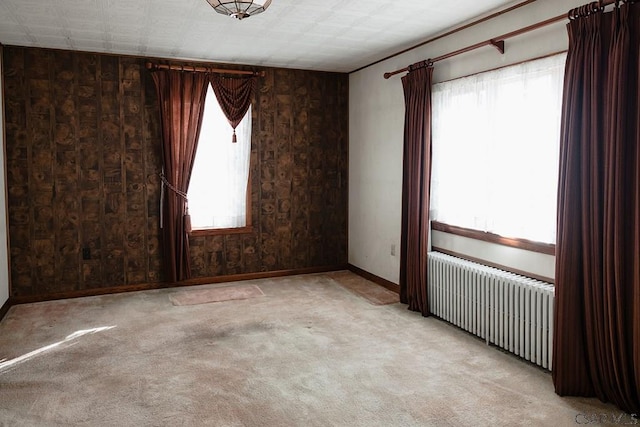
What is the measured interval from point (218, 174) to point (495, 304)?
3.39m

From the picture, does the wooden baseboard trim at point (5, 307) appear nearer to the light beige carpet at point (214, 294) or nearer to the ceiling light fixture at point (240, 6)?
the light beige carpet at point (214, 294)

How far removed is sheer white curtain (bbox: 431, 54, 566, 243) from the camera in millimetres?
3438

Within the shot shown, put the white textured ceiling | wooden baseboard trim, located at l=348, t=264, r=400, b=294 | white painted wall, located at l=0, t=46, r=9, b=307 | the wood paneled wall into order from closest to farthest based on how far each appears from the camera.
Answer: the white textured ceiling → white painted wall, located at l=0, t=46, r=9, b=307 → the wood paneled wall → wooden baseboard trim, located at l=348, t=264, r=400, b=294

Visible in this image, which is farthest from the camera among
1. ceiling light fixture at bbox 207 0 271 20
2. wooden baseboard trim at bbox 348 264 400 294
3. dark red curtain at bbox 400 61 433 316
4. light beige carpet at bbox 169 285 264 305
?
wooden baseboard trim at bbox 348 264 400 294

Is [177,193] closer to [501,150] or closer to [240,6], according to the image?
[240,6]

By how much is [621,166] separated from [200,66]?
4.36 metres

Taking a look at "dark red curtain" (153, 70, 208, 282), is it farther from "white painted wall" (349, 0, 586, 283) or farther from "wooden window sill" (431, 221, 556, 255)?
"wooden window sill" (431, 221, 556, 255)

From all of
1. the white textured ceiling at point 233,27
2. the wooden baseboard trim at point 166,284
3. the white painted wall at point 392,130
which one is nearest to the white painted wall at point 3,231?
the wooden baseboard trim at point 166,284

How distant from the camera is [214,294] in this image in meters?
5.41

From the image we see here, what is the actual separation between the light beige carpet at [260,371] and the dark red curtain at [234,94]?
215 centimetres

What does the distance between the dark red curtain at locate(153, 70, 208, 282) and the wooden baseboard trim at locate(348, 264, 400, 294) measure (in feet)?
6.70

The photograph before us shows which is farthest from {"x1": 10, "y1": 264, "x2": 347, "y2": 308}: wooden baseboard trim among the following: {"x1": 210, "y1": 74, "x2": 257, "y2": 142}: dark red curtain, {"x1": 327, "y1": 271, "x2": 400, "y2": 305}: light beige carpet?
{"x1": 210, "y1": 74, "x2": 257, "y2": 142}: dark red curtain

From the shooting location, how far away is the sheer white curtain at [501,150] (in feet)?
11.3

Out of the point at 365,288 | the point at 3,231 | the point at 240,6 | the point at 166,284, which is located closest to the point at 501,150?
the point at 240,6
